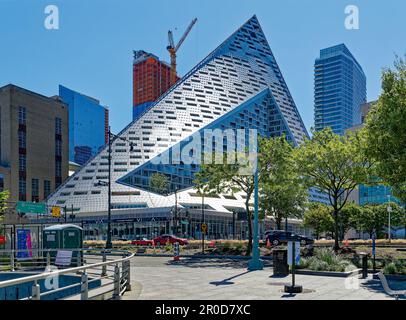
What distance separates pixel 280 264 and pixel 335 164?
1326 centimetres

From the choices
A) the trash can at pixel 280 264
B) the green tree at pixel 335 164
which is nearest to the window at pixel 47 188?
the green tree at pixel 335 164

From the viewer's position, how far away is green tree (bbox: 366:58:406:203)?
19.0m

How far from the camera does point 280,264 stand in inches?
757

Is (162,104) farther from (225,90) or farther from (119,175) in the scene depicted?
(119,175)

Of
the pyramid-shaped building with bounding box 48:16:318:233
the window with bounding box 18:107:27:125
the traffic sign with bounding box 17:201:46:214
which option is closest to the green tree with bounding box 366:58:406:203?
the traffic sign with bounding box 17:201:46:214

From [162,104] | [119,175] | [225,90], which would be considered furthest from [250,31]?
[119,175]

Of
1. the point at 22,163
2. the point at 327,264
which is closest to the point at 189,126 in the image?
the point at 22,163

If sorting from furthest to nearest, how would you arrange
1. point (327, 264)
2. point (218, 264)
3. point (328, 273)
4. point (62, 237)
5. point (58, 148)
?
point (58, 148), point (218, 264), point (62, 237), point (327, 264), point (328, 273)

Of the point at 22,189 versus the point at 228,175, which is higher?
the point at 228,175

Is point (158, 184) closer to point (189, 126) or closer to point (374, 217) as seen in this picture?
point (189, 126)

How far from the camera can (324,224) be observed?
225 feet

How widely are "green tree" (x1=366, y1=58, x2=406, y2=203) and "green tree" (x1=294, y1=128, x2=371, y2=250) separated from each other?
8.50m

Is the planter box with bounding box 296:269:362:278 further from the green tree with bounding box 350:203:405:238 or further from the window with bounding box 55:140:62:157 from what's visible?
the window with bounding box 55:140:62:157

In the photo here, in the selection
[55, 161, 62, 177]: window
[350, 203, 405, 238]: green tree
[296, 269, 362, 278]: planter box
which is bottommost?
[350, 203, 405, 238]: green tree
